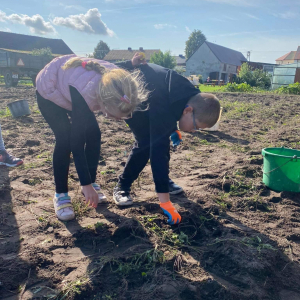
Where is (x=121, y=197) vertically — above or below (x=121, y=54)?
below

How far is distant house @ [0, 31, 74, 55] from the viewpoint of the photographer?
124 ft

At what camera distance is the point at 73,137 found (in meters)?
1.97

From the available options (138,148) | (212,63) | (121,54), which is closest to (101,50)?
(121,54)

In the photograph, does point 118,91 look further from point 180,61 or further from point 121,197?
point 180,61

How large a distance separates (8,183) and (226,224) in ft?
7.70

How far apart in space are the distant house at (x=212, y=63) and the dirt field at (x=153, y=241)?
4281 centimetres

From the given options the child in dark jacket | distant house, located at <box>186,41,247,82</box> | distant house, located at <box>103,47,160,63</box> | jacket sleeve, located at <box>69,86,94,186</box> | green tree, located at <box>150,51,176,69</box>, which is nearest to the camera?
jacket sleeve, located at <box>69,86,94,186</box>

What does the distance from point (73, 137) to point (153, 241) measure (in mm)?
959

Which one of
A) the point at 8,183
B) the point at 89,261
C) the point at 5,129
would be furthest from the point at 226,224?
the point at 5,129

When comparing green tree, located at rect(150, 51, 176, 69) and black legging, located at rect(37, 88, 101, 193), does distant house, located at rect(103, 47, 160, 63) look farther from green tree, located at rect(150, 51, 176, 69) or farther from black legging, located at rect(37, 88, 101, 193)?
black legging, located at rect(37, 88, 101, 193)

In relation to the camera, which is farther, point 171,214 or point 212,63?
point 212,63

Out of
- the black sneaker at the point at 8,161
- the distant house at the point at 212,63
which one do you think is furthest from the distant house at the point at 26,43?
the black sneaker at the point at 8,161

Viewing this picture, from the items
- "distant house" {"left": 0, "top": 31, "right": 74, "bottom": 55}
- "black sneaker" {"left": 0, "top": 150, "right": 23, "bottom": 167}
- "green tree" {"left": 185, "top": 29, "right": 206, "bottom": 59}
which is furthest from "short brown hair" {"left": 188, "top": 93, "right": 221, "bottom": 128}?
"green tree" {"left": 185, "top": 29, "right": 206, "bottom": 59}

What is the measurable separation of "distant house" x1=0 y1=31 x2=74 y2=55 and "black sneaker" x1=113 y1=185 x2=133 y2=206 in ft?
132
